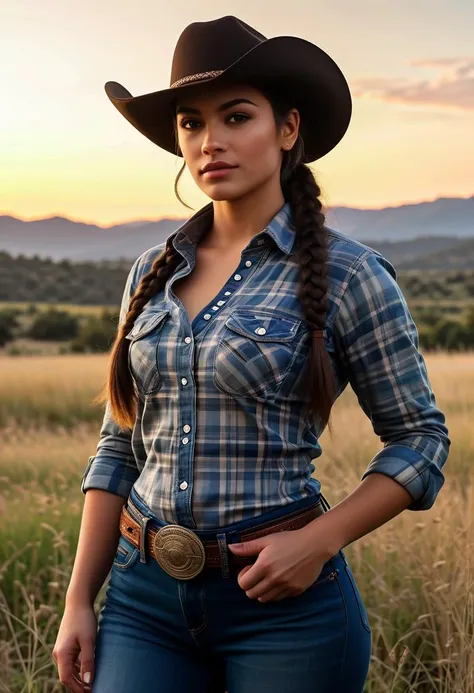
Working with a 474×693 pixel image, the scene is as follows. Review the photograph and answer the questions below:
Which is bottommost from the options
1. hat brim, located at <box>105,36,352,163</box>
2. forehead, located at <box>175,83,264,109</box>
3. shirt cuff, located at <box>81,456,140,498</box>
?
shirt cuff, located at <box>81,456,140,498</box>

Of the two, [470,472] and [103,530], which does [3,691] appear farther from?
[470,472]

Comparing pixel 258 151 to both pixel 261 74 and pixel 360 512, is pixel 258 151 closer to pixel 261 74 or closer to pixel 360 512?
pixel 261 74

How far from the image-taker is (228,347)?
2.10 m

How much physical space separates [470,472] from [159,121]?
4501 mm

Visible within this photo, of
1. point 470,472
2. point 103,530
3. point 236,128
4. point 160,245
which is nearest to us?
point 236,128

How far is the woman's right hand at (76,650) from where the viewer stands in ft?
7.54

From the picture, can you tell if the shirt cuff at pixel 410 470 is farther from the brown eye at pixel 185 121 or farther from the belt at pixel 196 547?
the brown eye at pixel 185 121

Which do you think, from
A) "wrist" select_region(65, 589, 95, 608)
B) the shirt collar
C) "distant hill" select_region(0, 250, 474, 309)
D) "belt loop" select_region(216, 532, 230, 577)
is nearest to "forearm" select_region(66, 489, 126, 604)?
"wrist" select_region(65, 589, 95, 608)

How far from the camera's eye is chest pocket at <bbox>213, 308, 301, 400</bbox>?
207 centimetres

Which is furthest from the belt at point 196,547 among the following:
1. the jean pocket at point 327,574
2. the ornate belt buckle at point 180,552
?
the jean pocket at point 327,574

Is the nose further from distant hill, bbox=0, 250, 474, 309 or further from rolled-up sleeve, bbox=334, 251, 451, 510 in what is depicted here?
distant hill, bbox=0, 250, 474, 309

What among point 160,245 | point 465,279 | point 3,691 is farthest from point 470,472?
point 465,279

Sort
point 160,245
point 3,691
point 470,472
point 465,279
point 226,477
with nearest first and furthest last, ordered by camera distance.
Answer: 1. point 226,477
2. point 160,245
3. point 3,691
4. point 470,472
5. point 465,279

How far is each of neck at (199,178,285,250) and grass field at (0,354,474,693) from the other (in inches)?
49.3
